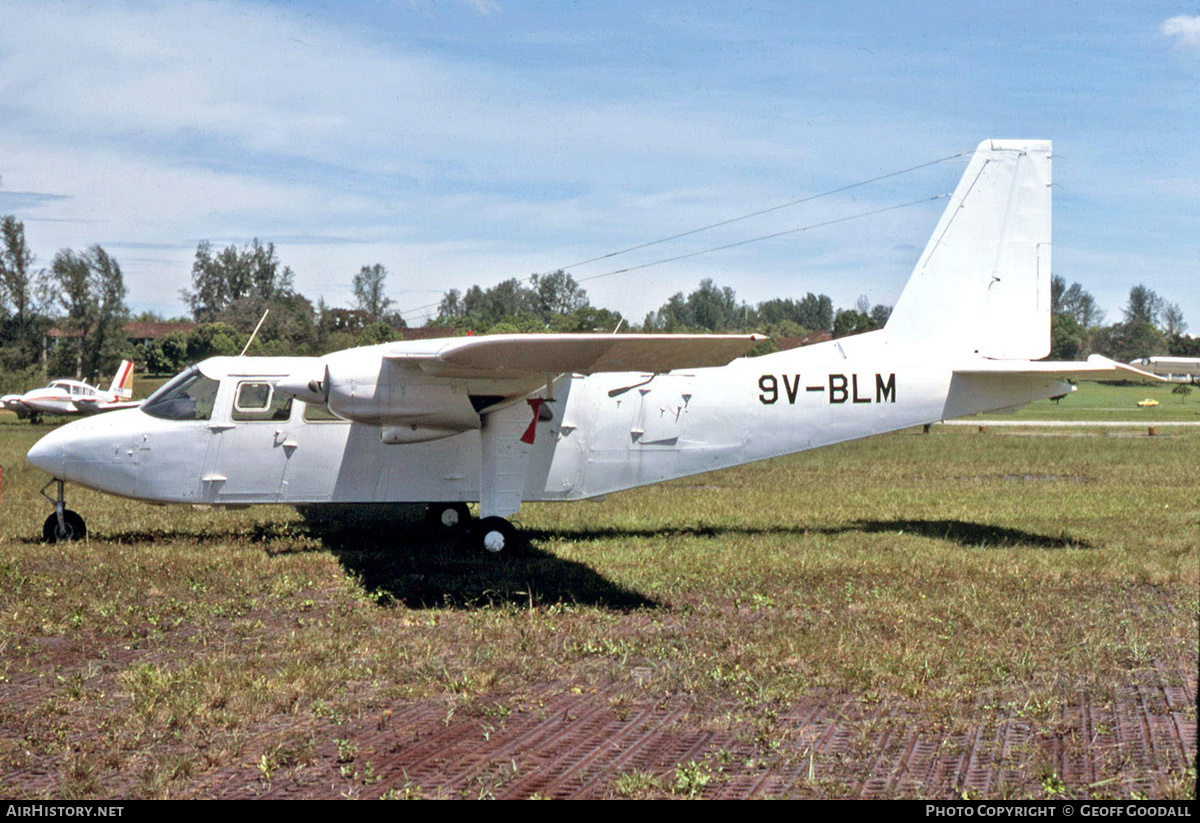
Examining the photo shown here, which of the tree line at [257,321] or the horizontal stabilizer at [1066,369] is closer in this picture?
the horizontal stabilizer at [1066,369]

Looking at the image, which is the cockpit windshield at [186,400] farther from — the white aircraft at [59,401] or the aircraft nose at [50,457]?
the white aircraft at [59,401]

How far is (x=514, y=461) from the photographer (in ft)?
39.7

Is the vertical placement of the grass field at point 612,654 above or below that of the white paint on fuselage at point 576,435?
below

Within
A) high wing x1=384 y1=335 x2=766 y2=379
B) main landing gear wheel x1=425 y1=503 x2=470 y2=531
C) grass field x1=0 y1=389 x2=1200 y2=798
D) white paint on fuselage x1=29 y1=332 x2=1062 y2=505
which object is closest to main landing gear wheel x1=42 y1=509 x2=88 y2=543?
grass field x1=0 y1=389 x2=1200 y2=798

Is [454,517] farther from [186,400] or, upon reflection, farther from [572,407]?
[186,400]

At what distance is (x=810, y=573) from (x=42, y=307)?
211 feet

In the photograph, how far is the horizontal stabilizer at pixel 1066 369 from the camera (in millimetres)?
11164

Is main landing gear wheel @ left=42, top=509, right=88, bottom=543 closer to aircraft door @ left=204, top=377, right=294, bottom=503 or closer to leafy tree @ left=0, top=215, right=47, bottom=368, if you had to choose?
aircraft door @ left=204, top=377, right=294, bottom=503

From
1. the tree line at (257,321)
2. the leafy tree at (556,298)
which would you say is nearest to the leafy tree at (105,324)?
the tree line at (257,321)

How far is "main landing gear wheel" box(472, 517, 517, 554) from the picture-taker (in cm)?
1159

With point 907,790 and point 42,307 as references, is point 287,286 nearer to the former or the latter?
point 42,307

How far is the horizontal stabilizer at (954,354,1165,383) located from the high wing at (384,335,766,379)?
16.5 feet

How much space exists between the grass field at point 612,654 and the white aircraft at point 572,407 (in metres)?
0.80

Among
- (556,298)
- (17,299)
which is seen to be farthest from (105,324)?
(556,298)
